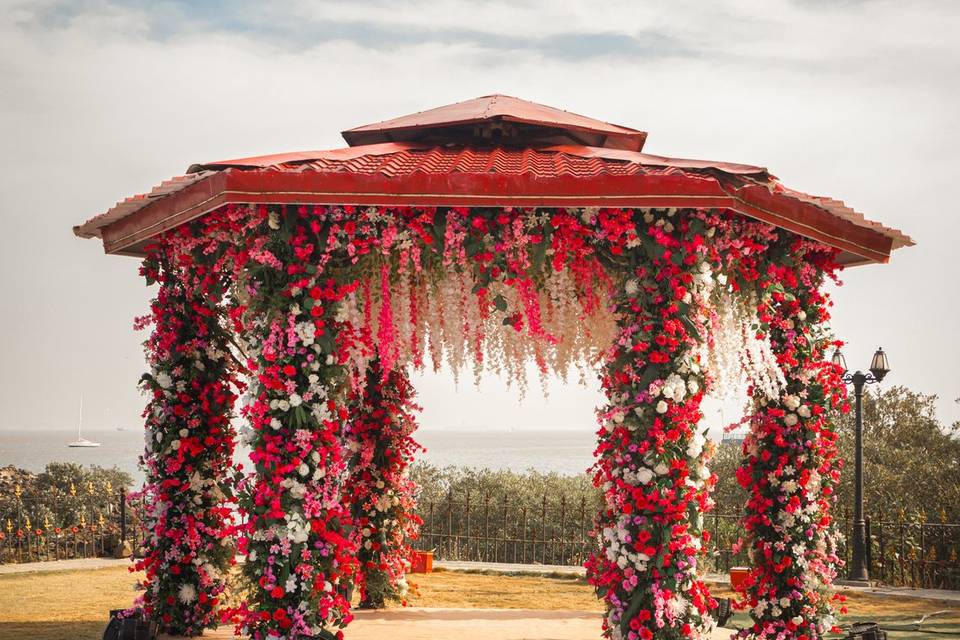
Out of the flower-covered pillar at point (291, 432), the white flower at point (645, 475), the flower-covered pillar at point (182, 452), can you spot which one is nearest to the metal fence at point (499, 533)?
the flower-covered pillar at point (182, 452)

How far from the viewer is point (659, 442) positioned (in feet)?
22.9

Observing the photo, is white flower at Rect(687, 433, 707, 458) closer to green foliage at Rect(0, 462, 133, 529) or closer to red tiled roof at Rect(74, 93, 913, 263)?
red tiled roof at Rect(74, 93, 913, 263)

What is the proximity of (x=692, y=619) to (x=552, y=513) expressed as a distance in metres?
15.1

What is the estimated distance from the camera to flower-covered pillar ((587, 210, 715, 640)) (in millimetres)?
7000

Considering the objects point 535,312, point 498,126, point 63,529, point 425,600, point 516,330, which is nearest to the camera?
point 516,330

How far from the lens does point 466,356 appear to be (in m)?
8.67

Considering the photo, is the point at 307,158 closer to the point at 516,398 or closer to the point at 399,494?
the point at 516,398

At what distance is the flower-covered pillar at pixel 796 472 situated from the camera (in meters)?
8.44

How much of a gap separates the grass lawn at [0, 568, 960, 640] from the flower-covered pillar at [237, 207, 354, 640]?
406 cm

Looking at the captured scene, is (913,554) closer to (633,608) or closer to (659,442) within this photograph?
(633,608)

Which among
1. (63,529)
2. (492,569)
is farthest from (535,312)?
(63,529)

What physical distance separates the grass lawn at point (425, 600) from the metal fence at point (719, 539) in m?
1.12

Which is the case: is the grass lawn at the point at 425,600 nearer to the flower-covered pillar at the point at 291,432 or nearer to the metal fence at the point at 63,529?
the metal fence at the point at 63,529

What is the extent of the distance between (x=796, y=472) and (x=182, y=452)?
5595mm
